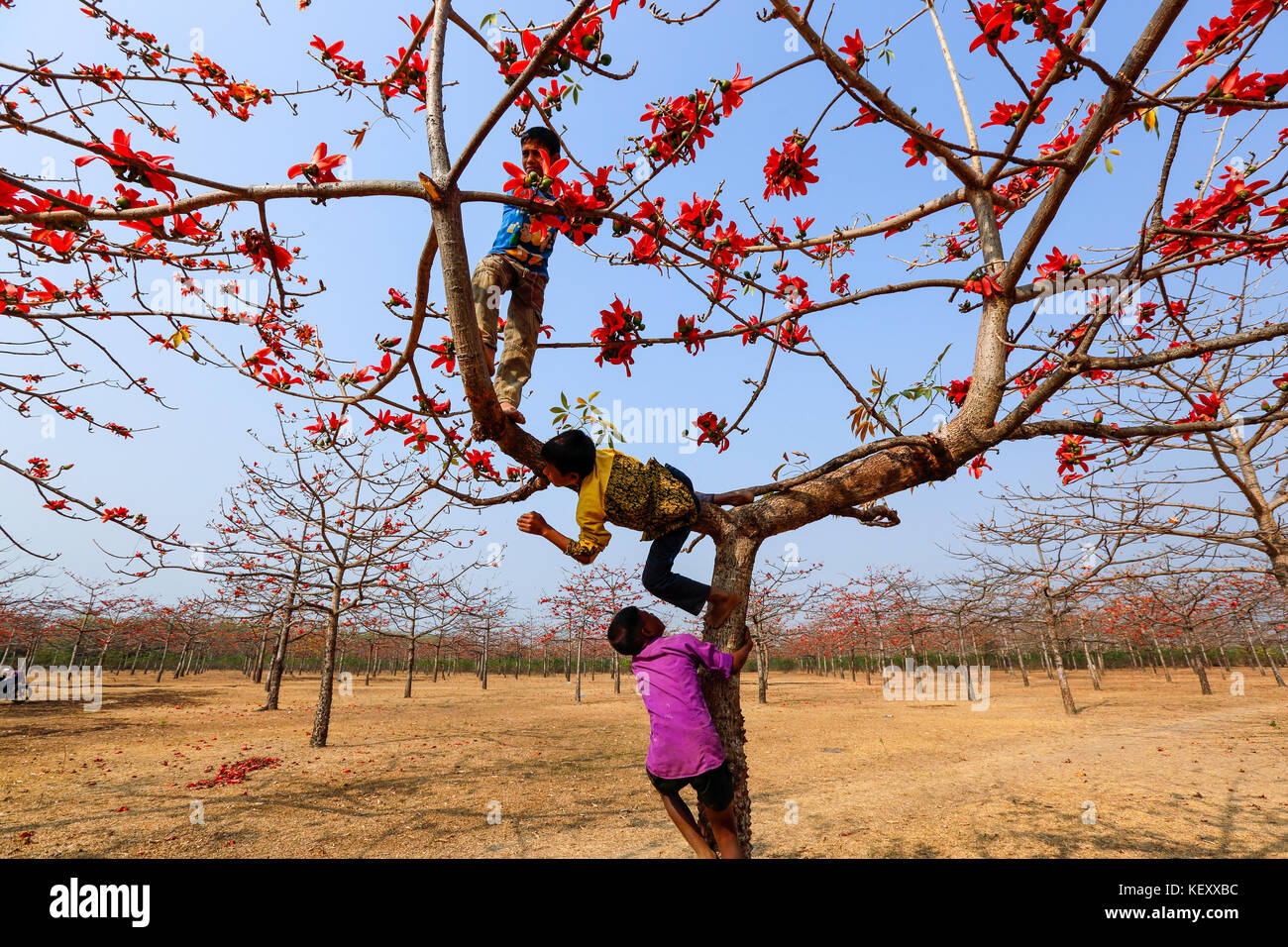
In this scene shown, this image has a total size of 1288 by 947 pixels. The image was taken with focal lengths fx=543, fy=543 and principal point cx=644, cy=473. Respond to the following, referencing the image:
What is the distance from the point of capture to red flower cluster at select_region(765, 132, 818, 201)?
8.55 feet

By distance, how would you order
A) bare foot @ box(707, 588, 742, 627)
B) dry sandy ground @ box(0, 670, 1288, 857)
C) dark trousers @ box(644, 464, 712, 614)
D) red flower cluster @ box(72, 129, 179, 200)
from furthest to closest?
1. dry sandy ground @ box(0, 670, 1288, 857)
2. dark trousers @ box(644, 464, 712, 614)
3. bare foot @ box(707, 588, 742, 627)
4. red flower cluster @ box(72, 129, 179, 200)

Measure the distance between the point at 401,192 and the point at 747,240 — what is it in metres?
1.93

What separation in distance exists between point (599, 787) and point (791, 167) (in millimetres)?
7368

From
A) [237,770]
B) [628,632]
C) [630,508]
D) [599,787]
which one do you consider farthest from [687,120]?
[237,770]

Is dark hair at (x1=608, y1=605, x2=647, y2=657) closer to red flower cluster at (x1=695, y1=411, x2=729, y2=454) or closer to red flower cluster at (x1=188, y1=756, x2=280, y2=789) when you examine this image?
red flower cluster at (x1=695, y1=411, x2=729, y2=454)


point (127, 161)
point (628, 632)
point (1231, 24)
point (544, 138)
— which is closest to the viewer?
point (127, 161)

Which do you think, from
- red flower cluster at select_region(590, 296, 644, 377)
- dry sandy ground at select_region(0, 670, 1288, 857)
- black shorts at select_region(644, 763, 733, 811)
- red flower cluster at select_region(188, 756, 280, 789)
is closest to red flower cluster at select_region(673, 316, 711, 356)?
red flower cluster at select_region(590, 296, 644, 377)

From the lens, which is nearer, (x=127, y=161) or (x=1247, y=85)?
(x=127, y=161)

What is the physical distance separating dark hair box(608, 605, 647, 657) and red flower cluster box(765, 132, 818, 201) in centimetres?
225

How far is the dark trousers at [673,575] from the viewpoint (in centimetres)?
249

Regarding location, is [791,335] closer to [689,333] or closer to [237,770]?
[689,333]

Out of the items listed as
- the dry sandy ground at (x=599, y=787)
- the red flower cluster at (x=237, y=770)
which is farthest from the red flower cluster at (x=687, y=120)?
the red flower cluster at (x=237, y=770)

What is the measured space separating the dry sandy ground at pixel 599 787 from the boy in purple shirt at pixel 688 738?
2.91 m

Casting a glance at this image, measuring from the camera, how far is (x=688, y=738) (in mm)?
2266
